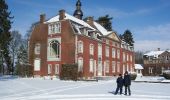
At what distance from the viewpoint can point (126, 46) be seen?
70562mm

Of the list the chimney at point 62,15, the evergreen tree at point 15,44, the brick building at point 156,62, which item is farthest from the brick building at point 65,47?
the brick building at point 156,62

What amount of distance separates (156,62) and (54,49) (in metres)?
41.3

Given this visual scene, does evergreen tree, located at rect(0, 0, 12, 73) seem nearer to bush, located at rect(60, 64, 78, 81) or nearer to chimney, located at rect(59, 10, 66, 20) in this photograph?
chimney, located at rect(59, 10, 66, 20)

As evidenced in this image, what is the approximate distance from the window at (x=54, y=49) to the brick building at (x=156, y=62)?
39.1m

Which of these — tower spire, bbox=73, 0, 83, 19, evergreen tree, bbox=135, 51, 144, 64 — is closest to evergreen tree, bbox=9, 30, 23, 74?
tower spire, bbox=73, 0, 83, 19

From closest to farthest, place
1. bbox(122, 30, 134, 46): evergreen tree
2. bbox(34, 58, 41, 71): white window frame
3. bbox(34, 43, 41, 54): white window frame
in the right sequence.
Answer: bbox(34, 58, 41, 71): white window frame < bbox(34, 43, 41, 54): white window frame < bbox(122, 30, 134, 46): evergreen tree

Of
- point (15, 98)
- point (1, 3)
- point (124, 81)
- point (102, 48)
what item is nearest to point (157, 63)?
point (102, 48)

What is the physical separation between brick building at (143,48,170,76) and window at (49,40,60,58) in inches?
1539

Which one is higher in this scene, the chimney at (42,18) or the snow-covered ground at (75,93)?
the chimney at (42,18)

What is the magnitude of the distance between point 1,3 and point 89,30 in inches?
624

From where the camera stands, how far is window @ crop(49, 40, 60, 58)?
1950 inches

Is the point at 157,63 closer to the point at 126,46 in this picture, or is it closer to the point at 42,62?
the point at 126,46

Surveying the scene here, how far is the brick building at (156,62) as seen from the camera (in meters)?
80.5

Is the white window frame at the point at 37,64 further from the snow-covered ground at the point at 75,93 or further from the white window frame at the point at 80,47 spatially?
the snow-covered ground at the point at 75,93
